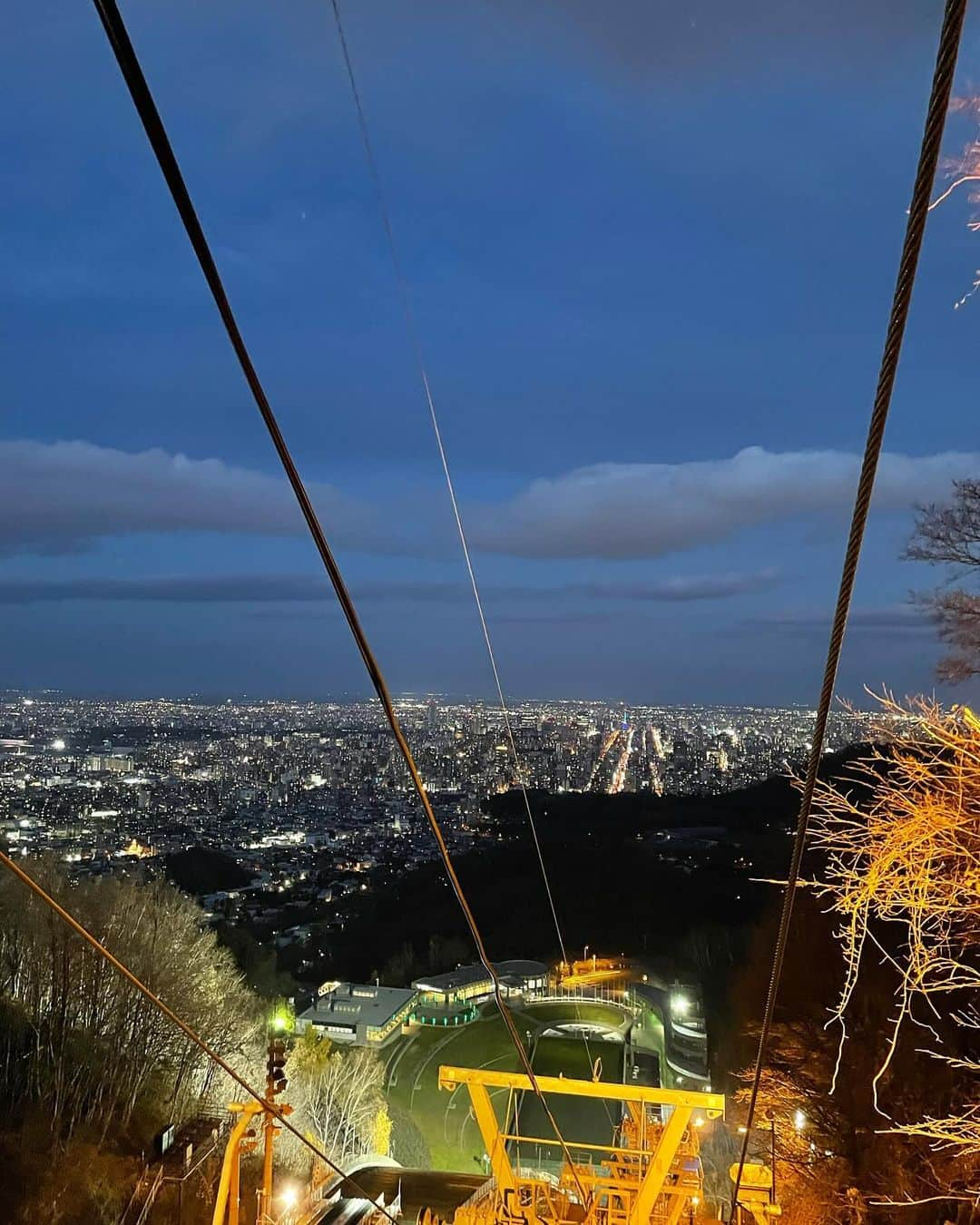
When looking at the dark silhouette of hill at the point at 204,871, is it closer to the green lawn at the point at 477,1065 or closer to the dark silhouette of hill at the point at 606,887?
the dark silhouette of hill at the point at 606,887

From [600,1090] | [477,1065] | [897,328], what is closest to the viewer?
[897,328]

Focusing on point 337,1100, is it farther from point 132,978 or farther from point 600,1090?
point 132,978

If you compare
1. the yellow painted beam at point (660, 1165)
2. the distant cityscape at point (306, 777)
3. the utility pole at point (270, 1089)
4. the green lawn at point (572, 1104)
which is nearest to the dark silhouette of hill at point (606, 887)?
the distant cityscape at point (306, 777)

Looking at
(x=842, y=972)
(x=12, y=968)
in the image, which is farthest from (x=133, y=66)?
(x=12, y=968)

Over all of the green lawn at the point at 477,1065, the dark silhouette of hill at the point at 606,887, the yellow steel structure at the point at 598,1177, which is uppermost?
the yellow steel structure at the point at 598,1177

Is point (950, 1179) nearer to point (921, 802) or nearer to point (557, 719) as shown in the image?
point (921, 802)

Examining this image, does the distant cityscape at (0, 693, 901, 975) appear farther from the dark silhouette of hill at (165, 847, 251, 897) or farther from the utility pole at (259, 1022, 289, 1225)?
the utility pole at (259, 1022, 289, 1225)

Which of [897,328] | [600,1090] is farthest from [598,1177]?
[897,328]

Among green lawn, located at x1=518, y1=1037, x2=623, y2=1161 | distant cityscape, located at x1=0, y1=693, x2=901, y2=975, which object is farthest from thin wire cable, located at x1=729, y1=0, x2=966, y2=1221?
distant cityscape, located at x1=0, y1=693, x2=901, y2=975
